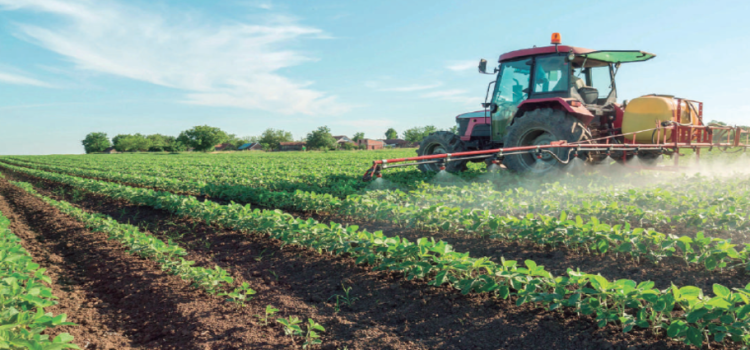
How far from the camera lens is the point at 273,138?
9888 cm

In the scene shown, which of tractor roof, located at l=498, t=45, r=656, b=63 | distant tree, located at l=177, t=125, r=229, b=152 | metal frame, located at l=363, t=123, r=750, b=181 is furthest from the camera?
distant tree, located at l=177, t=125, r=229, b=152

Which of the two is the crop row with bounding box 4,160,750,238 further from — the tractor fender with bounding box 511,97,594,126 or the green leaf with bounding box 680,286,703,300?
the green leaf with bounding box 680,286,703,300

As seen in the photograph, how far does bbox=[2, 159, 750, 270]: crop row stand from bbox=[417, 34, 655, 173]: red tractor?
1948 millimetres

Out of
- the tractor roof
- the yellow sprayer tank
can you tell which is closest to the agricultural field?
the yellow sprayer tank

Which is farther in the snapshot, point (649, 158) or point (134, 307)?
point (649, 158)

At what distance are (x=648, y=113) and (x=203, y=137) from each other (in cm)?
7293

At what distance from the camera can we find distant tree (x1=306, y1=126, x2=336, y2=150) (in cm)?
7644

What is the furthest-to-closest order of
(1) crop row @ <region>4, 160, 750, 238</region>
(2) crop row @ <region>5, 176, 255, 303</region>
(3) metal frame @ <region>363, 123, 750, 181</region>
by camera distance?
(3) metal frame @ <region>363, 123, 750, 181</region> < (1) crop row @ <region>4, 160, 750, 238</region> < (2) crop row @ <region>5, 176, 255, 303</region>

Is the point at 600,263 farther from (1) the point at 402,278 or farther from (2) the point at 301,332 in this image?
(2) the point at 301,332

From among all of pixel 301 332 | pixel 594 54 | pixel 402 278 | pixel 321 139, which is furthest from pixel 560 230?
pixel 321 139

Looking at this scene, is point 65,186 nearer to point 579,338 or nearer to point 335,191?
point 335,191

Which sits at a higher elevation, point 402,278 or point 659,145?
point 659,145

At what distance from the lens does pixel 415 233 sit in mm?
5129

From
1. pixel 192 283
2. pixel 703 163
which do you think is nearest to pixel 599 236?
pixel 192 283
